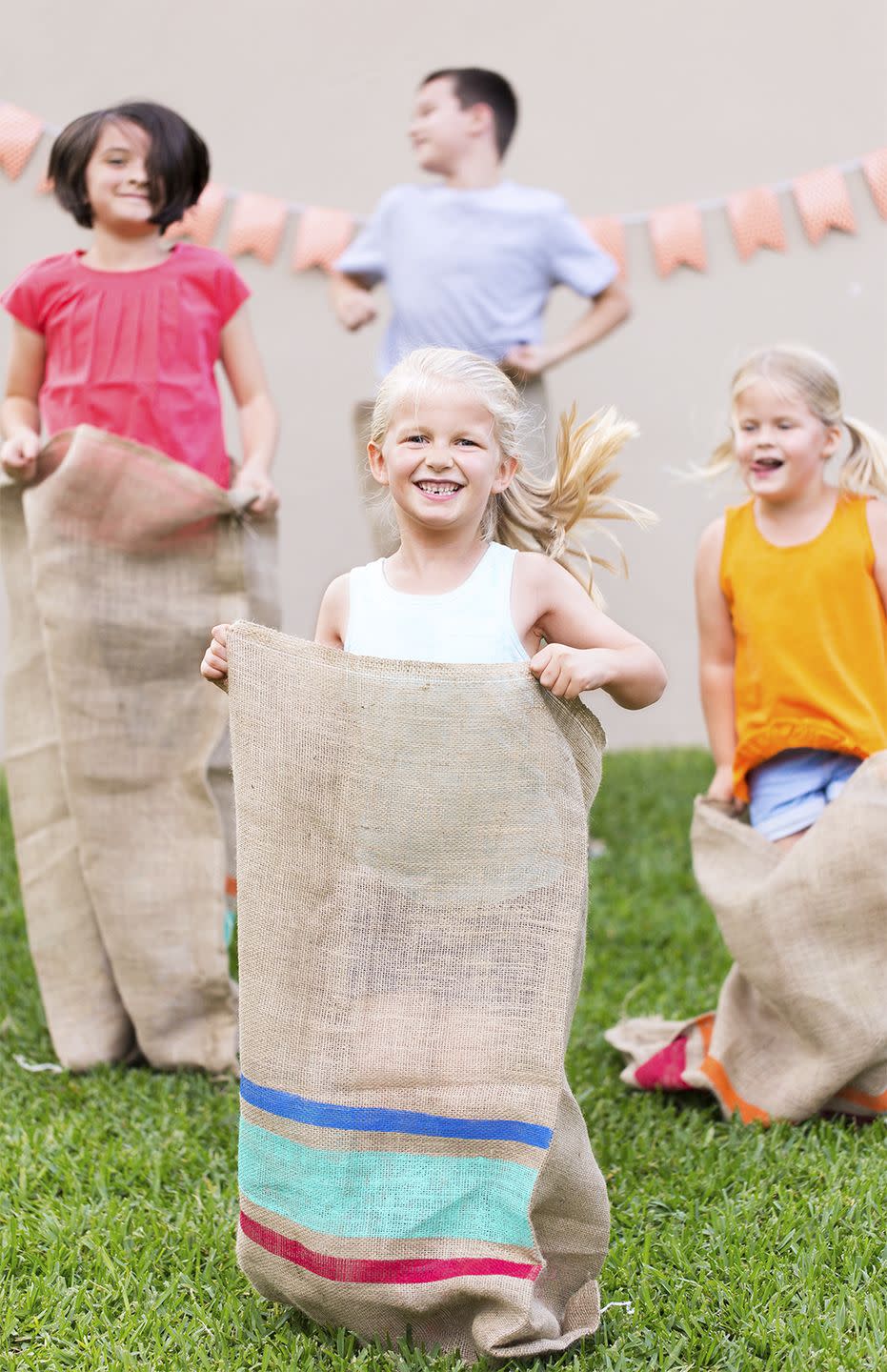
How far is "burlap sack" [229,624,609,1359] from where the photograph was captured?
1836mm

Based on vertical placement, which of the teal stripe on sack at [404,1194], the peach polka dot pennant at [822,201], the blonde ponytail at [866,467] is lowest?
the teal stripe on sack at [404,1194]

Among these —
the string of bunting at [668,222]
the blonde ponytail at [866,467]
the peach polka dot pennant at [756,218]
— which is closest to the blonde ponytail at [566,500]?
the blonde ponytail at [866,467]

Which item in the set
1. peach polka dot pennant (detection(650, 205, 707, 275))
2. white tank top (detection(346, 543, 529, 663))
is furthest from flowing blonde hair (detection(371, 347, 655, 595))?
peach polka dot pennant (detection(650, 205, 707, 275))

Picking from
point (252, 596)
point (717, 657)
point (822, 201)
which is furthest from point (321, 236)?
point (717, 657)

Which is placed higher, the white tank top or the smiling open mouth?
the smiling open mouth

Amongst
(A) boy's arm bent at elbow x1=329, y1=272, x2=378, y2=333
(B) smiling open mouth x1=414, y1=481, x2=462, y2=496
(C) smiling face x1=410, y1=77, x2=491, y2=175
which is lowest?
(B) smiling open mouth x1=414, y1=481, x2=462, y2=496

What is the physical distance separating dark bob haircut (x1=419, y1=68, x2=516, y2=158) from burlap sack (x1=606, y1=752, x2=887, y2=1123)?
2.25 m

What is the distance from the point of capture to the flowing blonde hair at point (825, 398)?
273cm

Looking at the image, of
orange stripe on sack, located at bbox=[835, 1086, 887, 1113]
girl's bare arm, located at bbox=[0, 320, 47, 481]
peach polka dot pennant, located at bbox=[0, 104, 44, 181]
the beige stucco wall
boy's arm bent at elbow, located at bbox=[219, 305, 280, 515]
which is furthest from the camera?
the beige stucco wall

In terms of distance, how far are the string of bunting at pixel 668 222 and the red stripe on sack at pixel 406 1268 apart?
3969mm

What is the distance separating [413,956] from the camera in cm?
186

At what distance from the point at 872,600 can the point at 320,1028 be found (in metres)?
1.31

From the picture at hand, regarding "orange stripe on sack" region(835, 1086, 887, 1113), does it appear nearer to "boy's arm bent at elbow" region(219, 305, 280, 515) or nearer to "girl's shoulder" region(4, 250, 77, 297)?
"boy's arm bent at elbow" region(219, 305, 280, 515)

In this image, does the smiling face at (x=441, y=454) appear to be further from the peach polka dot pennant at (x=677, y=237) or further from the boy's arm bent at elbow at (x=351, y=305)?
the peach polka dot pennant at (x=677, y=237)
